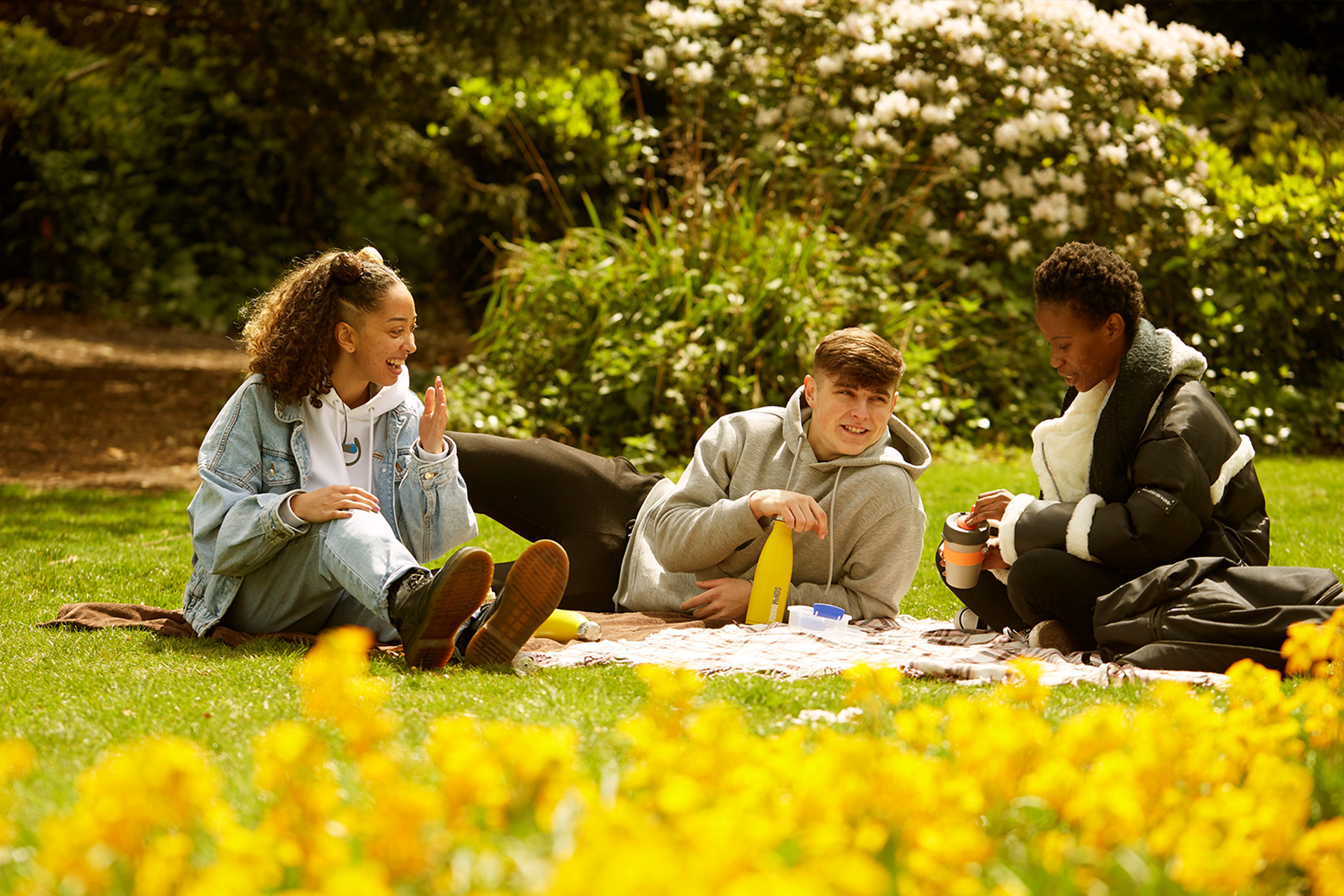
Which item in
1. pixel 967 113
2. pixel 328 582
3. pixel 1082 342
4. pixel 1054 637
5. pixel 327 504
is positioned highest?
pixel 967 113

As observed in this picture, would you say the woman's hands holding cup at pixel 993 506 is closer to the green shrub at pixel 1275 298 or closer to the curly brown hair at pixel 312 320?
the curly brown hair at pixel 312 320

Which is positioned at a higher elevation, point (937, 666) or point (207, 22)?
point (207, 22)

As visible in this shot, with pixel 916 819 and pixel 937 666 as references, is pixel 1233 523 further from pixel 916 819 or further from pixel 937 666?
pixel 916 819

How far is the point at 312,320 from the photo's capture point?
371 centimetres

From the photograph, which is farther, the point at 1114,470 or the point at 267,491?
the point at 267,491

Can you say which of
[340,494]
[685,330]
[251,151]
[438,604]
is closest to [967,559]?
[438,604]

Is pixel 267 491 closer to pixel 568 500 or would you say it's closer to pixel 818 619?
pixel 568 500

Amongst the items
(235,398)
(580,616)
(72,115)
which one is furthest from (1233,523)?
(72,115)

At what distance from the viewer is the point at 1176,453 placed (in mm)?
3330

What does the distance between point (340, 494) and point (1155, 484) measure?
2.24 metres

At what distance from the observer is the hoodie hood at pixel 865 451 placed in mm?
4055

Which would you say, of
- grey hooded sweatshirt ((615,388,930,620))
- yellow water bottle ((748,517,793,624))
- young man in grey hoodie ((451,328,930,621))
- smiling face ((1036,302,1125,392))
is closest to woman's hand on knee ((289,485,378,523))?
young man in grey hoodie ((451,328,930,621))

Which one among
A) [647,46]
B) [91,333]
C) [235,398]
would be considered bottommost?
[91,333]

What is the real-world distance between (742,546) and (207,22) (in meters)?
7.79
